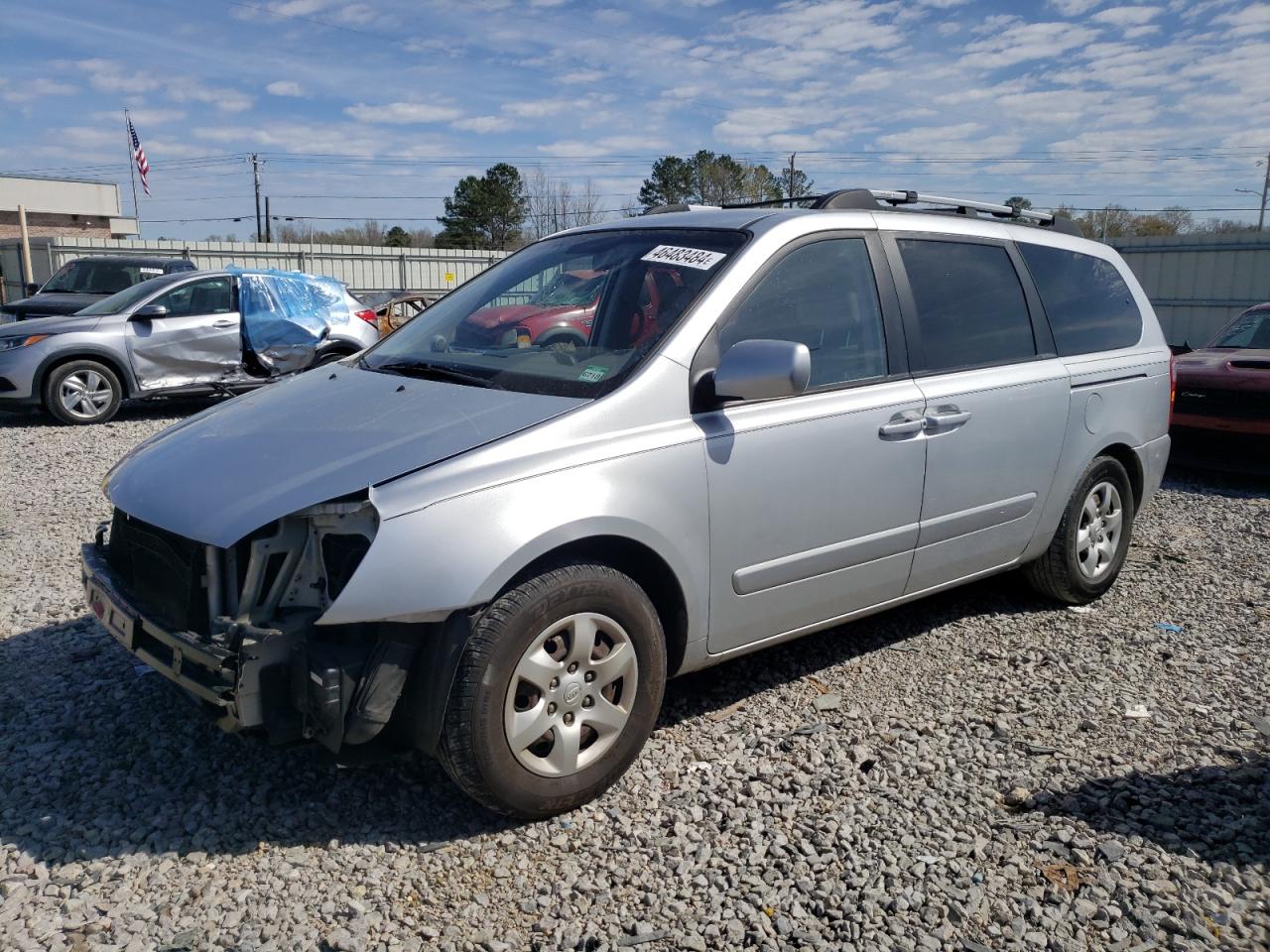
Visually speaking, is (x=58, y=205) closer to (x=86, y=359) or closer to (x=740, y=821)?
(x=86, y=359)

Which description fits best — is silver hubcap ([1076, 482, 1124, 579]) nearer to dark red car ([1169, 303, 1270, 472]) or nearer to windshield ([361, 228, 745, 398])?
windshield ([361, 228, 745, 398])

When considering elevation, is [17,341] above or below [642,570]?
above

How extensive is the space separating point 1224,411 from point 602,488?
23.5 feet

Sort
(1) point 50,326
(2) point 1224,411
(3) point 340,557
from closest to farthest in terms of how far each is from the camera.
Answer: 1. (3) point 340,557
2. (2) point 1224,411
3. (1) point 50,326

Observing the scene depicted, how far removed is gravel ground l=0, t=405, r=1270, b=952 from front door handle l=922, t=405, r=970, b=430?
1090mm

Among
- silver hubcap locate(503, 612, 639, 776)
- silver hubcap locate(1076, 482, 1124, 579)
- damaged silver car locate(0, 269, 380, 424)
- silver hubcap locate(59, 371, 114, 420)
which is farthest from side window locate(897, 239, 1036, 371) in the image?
silver hubcap locate(59, 371, 114, 420)

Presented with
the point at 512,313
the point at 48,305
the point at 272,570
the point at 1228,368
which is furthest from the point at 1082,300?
the point at 48,305

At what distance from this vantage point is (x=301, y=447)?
3113mm

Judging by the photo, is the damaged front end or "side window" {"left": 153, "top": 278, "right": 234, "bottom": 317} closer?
the damaged front end

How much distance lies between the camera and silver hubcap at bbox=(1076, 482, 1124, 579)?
200 inches

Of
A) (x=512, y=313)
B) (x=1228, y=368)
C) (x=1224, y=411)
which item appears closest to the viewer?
(x=512, y=313)

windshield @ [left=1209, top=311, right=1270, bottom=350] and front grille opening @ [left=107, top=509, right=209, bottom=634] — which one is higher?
windshield @ [left=1209, top=311, right=1270, bottom=350]

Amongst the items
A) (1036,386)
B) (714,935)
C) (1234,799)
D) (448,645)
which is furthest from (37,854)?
(1036,386)

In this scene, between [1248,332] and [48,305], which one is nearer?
[1248,332]
